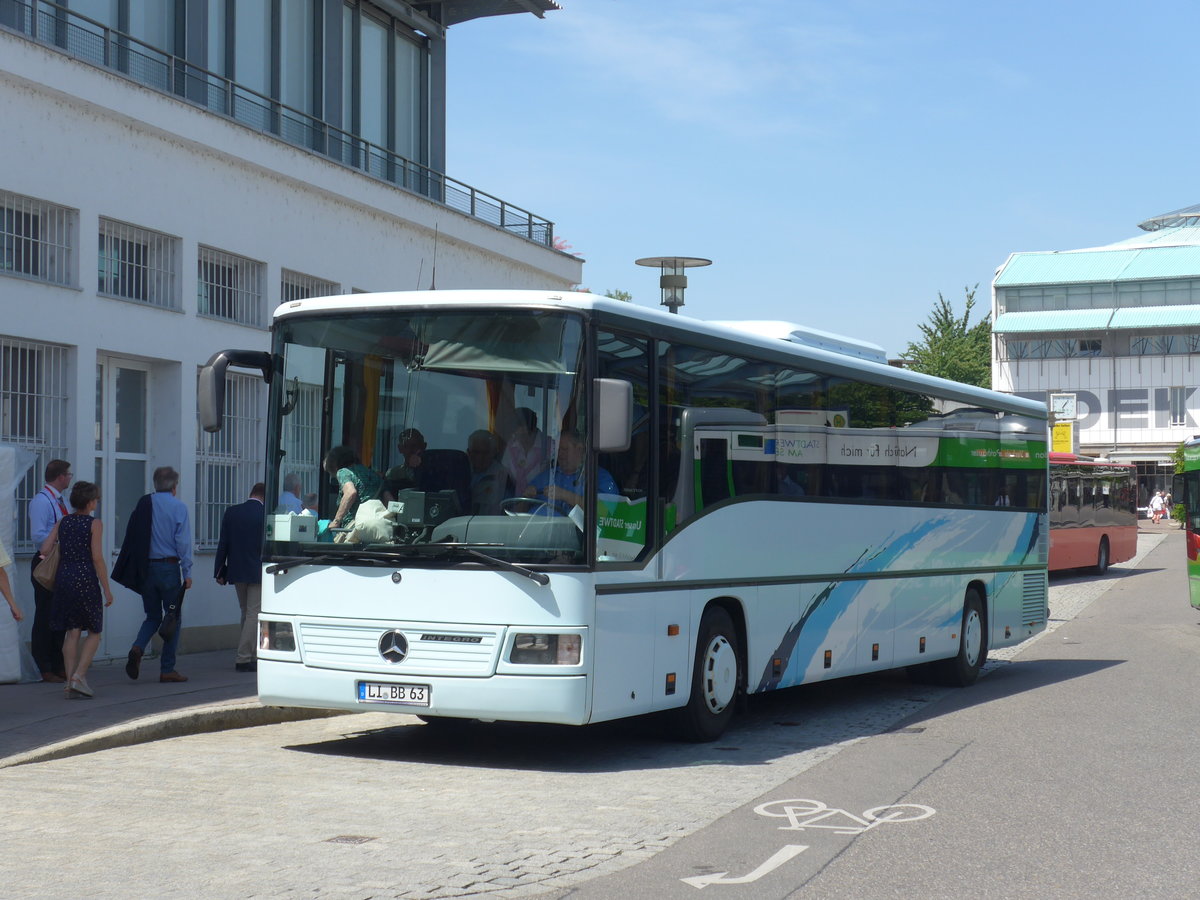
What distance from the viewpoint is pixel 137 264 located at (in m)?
16.1

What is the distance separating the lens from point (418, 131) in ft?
76.5

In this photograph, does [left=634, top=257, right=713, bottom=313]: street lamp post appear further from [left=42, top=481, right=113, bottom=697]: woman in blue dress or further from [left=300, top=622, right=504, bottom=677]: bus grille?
[left=300, top=622, right=504, bottom=677]: bus grille

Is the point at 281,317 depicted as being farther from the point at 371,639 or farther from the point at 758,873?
the point at 758,873

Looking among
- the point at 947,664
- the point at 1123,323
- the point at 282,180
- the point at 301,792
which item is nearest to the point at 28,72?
the point at 282,180

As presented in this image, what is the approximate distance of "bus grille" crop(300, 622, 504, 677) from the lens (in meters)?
9.45

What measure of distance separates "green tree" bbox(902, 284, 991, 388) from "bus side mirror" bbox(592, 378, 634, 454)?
231 ft

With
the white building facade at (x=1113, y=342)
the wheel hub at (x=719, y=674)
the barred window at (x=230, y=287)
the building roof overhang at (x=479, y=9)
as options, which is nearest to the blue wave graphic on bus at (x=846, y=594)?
the wheel hub at (x=719, y=674)

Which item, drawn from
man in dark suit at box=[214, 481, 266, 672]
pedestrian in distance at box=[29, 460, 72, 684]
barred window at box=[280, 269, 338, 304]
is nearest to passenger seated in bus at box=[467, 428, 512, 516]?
pedestrian in distance at box=[29, 460, 72, 684]

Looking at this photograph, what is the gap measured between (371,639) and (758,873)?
12.3ft

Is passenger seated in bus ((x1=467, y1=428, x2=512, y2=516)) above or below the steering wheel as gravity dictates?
above

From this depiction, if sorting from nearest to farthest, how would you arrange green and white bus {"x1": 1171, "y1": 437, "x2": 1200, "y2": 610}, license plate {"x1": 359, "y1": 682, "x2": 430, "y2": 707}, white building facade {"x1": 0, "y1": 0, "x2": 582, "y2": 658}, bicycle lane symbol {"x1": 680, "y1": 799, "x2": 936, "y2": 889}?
bicycle lane symbol {"x1": 680, "y1": 799, "x2": 936, "y2": 889} < license plate {"x1": 359, "y1": 682, "x2": 430, "y2": 707} < white building facade {"x1": 0, "y1": 0, "x2": 582, "y2": 658} < green and white bus {"x1": 1171, "y1": 437, "x2": 1200, "y2": 610}

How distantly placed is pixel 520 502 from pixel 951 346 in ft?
238

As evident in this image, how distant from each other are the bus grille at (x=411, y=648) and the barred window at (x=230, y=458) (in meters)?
7.33

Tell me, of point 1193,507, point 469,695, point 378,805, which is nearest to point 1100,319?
point 1193,507
